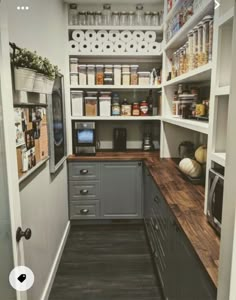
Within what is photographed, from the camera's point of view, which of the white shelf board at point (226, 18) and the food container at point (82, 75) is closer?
the white shelf board at point (226, 18)

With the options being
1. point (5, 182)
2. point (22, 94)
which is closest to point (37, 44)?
point (22, 94)

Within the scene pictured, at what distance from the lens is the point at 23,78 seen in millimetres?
1401

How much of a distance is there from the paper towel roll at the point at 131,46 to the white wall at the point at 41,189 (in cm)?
83

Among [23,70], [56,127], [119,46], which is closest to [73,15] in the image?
[119,46]

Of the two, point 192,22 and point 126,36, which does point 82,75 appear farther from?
point 192,22

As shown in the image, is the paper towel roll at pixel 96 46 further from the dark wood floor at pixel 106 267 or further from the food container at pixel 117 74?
the dark wood floor at pixel 106 267

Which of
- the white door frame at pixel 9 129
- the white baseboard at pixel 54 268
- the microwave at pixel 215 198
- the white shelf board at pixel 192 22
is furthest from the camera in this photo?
the white baseboard at pixel 54 268

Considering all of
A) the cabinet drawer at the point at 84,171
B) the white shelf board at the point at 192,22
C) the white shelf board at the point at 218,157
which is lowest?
the cabinet drawer at the point at 84,171

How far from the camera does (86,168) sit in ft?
10.7

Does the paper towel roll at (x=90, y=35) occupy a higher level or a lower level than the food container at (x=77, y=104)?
higher

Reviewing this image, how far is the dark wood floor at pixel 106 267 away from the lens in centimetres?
222

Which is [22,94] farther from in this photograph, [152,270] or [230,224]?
[152,270]

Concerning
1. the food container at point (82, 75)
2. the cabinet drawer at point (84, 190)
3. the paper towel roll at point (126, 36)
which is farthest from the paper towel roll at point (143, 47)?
the cabinet drawer at point (84, 190)

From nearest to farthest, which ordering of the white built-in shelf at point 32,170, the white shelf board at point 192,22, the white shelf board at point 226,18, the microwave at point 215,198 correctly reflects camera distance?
the white shelf board at point 226,18 < the microwave at point 215,198 < the white built-in shelf at point 32,170 < the white shelf board at point 192,22
